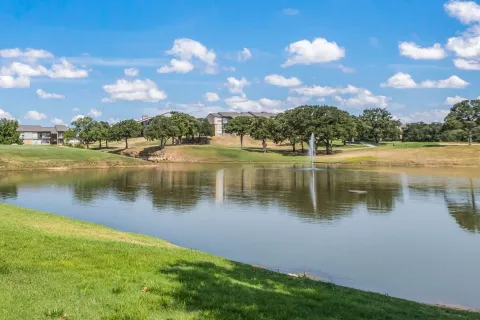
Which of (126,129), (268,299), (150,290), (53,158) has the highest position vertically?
(126,129)

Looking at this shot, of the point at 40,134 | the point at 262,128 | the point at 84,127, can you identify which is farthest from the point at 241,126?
the point at 40,134

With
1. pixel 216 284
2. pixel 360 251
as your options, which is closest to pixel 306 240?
pixel 360 251

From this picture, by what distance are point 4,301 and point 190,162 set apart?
96.3 m

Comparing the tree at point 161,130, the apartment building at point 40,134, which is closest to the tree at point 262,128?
the tree at point 161,130

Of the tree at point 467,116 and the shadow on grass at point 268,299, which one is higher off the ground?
the tree at point 467,116

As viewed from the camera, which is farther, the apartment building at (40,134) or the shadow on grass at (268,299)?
the apartment building at (40,134)

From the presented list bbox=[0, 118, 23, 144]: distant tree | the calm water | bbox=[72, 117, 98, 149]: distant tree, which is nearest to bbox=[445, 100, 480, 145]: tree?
the calm water

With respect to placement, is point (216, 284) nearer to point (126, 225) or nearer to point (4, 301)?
point (4, 301)

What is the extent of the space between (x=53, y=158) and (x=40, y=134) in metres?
115

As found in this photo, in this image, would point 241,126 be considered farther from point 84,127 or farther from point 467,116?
point 467,116

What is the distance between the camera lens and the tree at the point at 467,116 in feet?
373

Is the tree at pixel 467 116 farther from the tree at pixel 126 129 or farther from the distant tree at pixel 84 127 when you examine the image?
the distant tree at pixel 84 127

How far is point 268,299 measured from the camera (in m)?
10.4

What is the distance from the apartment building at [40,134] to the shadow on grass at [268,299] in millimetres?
190313
